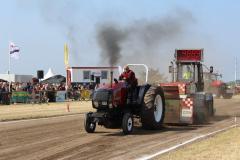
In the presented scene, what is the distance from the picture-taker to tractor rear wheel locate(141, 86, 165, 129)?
581 inches

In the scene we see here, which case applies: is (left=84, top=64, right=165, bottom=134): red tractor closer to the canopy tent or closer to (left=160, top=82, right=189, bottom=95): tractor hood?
(left=160, top=82, right=189, bottom=95): tractor hood

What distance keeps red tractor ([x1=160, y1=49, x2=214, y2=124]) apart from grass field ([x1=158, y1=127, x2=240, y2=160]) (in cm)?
464

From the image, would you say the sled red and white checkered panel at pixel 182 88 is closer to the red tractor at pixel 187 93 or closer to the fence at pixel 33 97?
the red tractor at pixel 187 93

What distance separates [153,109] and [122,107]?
1042 millimetres

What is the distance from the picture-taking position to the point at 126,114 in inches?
549

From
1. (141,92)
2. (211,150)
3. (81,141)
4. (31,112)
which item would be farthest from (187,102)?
(31,112)

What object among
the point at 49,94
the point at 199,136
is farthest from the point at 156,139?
the point at 49,94

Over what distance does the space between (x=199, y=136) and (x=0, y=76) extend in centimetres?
4743

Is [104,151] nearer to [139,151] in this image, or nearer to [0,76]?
[139,151]

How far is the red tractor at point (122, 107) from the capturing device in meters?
13.9

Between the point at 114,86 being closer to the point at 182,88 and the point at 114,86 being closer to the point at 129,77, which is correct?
the point at 129,77

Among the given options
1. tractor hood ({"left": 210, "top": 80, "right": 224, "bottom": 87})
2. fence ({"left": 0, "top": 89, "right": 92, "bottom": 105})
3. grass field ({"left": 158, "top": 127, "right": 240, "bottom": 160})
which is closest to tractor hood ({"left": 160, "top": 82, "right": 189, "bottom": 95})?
grass field ({"left": 158, "top": 127, "right": 240, "bottom": 160})

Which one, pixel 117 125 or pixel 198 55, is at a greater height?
pixel 198 55

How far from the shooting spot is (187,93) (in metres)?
18.2
